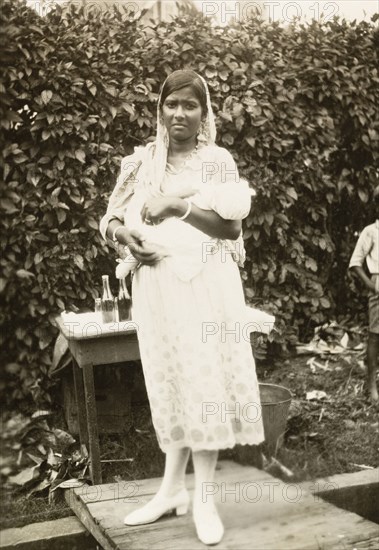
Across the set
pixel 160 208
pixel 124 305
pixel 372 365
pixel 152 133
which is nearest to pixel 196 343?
pixel 160 208

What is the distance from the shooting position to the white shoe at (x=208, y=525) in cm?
240

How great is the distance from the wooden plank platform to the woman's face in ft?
4.22

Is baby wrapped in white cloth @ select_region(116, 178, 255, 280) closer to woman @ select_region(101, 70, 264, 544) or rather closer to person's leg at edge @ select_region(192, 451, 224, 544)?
woman @ select_region(101, 70, 264, 544)

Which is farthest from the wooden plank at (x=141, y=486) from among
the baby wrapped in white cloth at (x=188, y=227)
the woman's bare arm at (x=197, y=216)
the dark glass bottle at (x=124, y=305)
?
the woman's bare arm at (x=197, y=216)

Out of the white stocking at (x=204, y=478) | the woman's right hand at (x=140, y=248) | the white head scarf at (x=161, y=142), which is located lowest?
the white stocking at (x=204, y=478)

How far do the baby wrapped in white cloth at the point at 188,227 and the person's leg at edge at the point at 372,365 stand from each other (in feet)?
6.01

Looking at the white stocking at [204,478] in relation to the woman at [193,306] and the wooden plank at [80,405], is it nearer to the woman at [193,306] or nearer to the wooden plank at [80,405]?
the woman at [193,306]

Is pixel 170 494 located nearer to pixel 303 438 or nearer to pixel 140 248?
pixel 140 248

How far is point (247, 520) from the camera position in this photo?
2.53m

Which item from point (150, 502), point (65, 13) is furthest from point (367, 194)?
point (150, 502)

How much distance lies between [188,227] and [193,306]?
0.90 feet

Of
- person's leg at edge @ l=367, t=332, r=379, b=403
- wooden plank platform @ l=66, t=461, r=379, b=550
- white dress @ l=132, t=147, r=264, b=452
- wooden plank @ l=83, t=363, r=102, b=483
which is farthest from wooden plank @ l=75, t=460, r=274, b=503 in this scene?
person's leg at edge @ l=367, t=332, r=379, b=403

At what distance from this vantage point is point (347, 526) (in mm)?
2596

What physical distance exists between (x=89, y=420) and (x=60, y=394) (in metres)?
0.98
